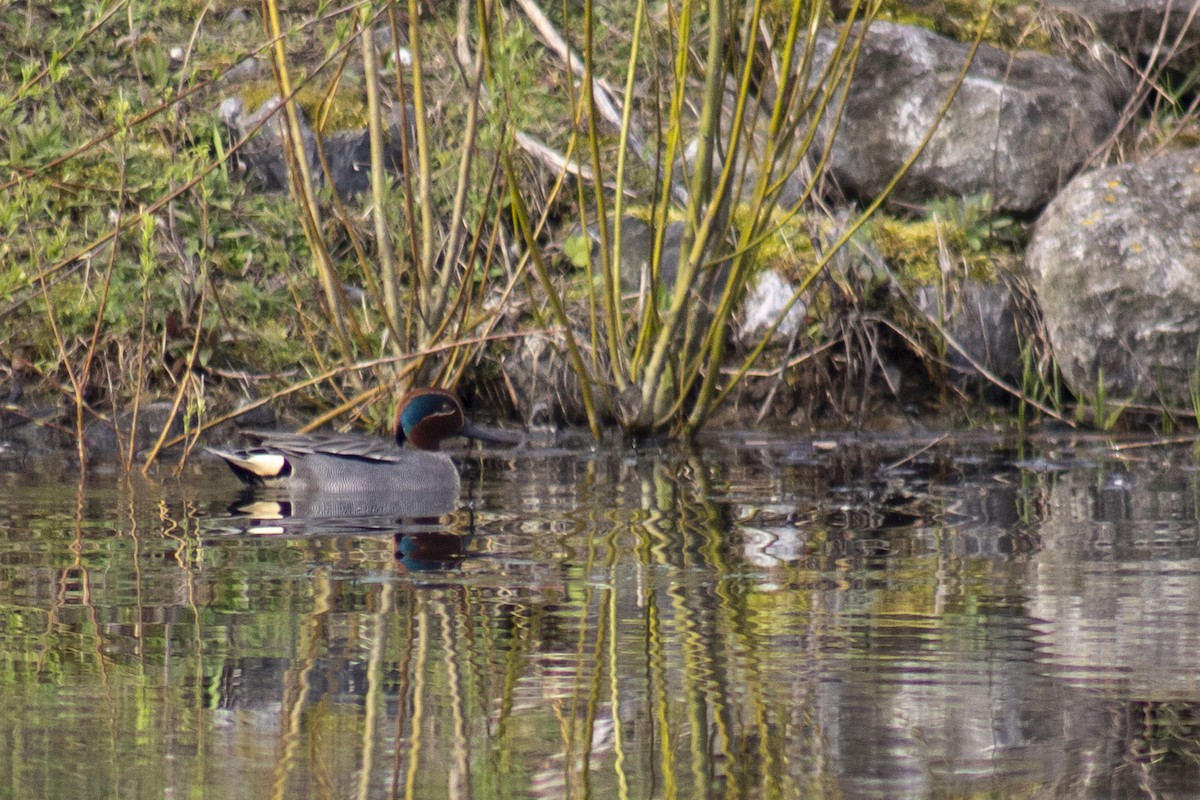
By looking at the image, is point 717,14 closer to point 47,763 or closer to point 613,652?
point 613,652

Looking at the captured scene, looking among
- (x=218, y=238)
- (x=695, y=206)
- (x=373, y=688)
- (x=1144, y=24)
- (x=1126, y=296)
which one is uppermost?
(x=1144, y=24)

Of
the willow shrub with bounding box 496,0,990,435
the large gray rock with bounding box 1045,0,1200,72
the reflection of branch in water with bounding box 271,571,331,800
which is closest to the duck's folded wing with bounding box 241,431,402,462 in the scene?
the willow shrub with bounding box 496,0,990,435

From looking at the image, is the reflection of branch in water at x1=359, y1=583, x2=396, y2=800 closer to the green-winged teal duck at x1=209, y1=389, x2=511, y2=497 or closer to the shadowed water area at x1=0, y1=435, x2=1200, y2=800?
the shadowed water area at x1=0, y1=435, x2=1200, y2=800

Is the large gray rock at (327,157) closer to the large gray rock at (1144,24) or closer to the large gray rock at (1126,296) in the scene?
the large gray rock at (1126,296)

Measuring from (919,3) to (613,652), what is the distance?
744 cm

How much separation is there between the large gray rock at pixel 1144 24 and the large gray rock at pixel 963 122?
36 cm

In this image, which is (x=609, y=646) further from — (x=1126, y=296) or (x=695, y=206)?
(x=1126, y=296)

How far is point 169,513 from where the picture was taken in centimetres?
582

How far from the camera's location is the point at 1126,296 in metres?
8.17

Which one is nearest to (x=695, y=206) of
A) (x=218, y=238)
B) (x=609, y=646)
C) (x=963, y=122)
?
(x=963, y=122)

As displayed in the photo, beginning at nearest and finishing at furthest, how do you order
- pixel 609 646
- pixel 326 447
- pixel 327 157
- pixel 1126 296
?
1. pixel 609 646
2. pixel 326 447
3. pixel 1126 296
4. pixel 327 157

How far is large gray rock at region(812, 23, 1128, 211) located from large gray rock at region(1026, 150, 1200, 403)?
79 centimetres

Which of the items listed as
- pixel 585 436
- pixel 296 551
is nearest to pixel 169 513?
pixel 296 551

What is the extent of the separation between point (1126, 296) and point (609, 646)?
208 inches
